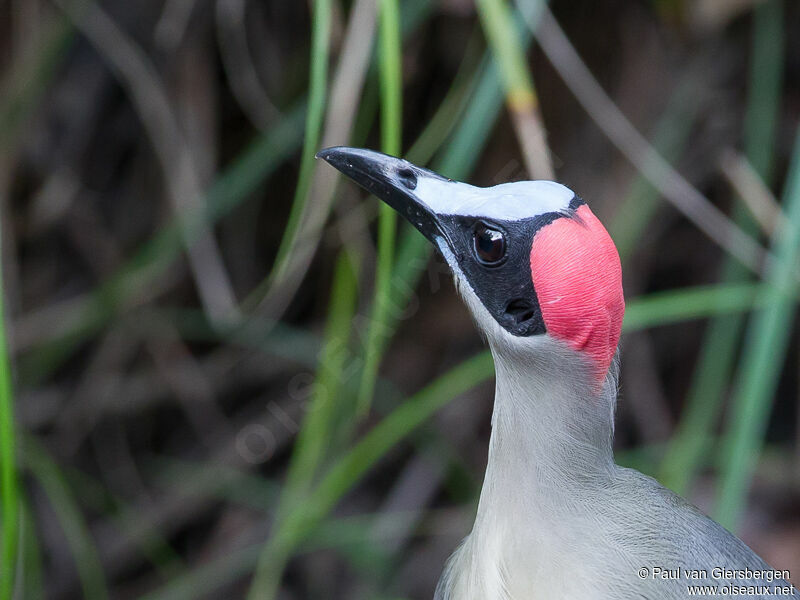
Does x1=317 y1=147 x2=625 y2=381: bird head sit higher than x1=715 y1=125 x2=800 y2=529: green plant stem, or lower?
higher

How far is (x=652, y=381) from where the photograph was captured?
1684mm

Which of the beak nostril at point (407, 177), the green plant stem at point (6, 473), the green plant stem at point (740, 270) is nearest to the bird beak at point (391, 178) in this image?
the beak nostril at point (407, 177)

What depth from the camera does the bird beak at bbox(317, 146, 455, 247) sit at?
82 centimetres

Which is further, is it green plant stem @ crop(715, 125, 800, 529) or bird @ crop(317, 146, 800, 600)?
green plant stem @ crop(715, 125, 800, 529)

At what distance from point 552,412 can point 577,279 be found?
14 cm

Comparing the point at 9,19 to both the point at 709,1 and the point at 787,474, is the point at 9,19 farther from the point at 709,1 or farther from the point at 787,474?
the point at 787,474

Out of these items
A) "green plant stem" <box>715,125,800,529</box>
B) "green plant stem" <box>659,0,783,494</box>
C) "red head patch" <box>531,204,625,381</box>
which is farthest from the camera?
"green plant stem" <box>659,0,783,494</box>

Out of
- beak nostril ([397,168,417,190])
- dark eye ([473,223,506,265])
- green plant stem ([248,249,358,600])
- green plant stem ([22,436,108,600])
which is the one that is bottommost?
green plant stem ([22,436,108,600])

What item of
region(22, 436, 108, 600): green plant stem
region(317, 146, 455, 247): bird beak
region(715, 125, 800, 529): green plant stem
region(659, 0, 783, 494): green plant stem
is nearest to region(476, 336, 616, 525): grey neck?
region(317, 146, 455, 247): bird beak

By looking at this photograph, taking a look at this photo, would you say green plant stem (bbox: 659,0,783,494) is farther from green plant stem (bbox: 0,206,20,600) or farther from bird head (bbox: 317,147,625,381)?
green plant stem (bbox: 0,206,20,600)

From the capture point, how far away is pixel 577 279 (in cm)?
74

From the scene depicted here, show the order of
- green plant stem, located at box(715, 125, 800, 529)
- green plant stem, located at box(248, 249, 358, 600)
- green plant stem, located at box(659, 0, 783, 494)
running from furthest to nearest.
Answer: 1. green plant stem, located at box(659, 0, 783, 494)
2. green plant stem, located at box(248, 249, 358, 600)
3. green plant stem, located at box(715, 125, 800, 529)

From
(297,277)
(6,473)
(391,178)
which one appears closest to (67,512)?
(297,277)

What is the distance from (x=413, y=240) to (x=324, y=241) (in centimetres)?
56
